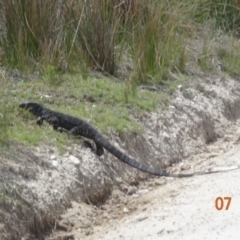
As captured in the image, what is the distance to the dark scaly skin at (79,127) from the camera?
7238 millimetres

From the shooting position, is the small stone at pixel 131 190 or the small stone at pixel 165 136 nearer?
the small stone at pixel 131 190

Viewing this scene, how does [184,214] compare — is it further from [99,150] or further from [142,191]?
[99,150]

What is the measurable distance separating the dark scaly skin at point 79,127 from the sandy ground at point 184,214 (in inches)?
11.3

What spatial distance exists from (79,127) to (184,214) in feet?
6.37

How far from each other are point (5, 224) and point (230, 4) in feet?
24.7

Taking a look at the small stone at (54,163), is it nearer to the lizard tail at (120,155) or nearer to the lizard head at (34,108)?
the lizard tail at (120,155)

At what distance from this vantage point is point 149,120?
8.60m

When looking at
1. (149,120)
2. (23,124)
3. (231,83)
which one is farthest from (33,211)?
(231,83)

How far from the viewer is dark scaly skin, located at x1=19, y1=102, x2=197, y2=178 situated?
7.24 meters

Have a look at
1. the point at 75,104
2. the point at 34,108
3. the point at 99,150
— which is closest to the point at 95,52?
the point at 75,104

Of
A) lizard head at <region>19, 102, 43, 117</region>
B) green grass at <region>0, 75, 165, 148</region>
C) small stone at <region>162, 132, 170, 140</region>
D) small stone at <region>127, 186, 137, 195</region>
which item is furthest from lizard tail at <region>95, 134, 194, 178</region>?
small stone at <region>162, 132, 170, 140</region>

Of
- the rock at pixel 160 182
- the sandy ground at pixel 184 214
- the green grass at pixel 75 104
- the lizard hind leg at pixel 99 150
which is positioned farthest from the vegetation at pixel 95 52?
the sandy ground at pixel 184 214

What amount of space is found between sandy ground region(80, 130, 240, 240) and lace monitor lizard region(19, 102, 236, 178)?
10.9 inches

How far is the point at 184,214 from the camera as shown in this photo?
5809 mm
